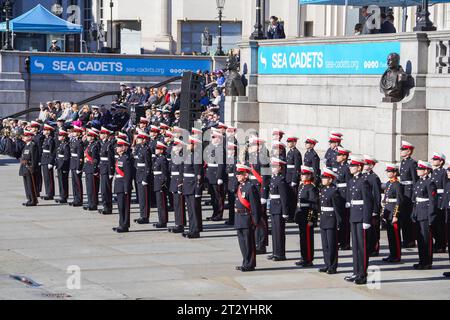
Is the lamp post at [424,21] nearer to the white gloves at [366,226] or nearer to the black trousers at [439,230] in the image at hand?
the black trousers at [439,230]

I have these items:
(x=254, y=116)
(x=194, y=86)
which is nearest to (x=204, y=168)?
(x=194, y=86)

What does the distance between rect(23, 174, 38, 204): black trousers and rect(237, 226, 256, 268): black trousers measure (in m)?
9.90

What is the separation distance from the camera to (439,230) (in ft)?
68.1

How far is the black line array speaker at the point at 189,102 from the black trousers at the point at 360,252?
10.6 m

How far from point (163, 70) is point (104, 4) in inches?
710

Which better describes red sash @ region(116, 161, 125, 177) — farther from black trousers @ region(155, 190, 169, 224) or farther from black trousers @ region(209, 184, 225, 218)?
black trousers @ region(209, 184, 225, 218)

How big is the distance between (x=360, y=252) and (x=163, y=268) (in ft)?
10.7

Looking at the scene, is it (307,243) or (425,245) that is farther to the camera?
(307,243)

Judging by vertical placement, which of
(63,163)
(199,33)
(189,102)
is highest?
(199,33)

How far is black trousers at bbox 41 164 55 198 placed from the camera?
1177 inches

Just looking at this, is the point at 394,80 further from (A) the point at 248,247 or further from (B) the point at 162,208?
(A) the point at 248,247

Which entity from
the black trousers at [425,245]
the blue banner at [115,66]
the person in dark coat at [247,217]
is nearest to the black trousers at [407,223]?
the black trousers at [425,245]

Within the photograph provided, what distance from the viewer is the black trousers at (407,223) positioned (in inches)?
824

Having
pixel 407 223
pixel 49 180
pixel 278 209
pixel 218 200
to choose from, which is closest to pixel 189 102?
pixel 218 200
